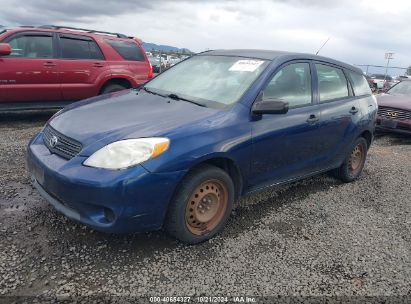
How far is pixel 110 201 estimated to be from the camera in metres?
2.65

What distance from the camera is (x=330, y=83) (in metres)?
4.51

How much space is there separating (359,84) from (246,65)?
2117 millimetres

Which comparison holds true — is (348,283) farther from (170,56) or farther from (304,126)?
(170,56)

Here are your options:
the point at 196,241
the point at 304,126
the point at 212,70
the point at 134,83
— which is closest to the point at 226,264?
the point at 196,241

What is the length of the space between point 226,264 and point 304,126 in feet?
5.64

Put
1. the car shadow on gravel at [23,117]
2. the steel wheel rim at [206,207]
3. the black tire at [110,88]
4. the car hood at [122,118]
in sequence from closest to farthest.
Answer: the car hood at [122,118] → the steel wheel rim at [206,207] → the car shadow on gravel at [23,117] → the black tire at [110,88]

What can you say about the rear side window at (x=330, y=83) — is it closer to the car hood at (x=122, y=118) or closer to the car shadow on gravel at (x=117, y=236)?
the car shadow on gravel at (x=117, y=236)

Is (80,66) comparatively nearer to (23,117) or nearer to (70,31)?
(70,31)

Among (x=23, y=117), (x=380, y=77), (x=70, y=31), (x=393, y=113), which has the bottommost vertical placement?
(x=23, y=117)

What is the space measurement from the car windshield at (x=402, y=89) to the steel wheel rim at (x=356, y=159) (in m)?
5.22

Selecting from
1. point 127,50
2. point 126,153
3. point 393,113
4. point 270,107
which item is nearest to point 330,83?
point 270,107

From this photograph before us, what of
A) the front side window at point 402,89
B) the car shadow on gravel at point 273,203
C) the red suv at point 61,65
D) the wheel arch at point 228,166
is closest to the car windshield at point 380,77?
the front side window at point 402,89

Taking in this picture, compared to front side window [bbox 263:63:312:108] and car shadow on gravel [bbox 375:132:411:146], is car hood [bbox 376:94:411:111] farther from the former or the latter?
front side window [bbox 263:63:312:108]

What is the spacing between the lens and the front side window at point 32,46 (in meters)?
6.72
